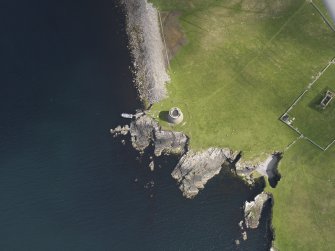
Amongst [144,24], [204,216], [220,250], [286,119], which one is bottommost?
[220,250]

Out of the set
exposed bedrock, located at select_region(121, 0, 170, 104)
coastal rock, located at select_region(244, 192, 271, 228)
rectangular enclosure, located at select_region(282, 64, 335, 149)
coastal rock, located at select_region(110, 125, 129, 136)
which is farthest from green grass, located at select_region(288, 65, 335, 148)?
coastal rock, located at select_region(110, 125, 129, 136)

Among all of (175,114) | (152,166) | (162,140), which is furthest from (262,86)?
(152,166)

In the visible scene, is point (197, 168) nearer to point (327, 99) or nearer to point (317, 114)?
point (317, 114)

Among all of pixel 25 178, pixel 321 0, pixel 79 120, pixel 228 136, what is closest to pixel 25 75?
pixel 79 120

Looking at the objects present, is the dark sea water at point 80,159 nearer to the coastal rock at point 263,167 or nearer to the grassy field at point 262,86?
the coastal rock at point 263,167

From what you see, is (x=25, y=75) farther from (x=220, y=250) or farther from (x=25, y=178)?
(x=220, y=250)
